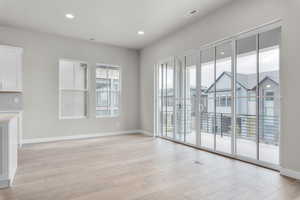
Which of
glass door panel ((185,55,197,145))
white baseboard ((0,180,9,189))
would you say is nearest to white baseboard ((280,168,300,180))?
glass door panel ((185,55,197,145))

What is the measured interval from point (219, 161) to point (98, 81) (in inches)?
169

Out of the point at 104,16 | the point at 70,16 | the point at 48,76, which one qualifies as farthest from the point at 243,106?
the point at 48,76

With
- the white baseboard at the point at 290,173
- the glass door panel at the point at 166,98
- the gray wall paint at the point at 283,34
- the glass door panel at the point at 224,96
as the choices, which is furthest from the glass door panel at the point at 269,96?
the glass door panel at the point at 166,98

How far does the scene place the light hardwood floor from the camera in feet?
7.20

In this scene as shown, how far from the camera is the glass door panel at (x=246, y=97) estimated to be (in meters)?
3.34

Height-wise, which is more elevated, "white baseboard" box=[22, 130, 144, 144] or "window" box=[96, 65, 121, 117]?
"window" box=[96, 65, 121, 117]

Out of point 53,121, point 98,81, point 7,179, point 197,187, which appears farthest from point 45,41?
point 197,187

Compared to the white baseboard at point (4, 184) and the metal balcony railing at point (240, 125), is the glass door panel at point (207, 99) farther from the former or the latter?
the white baseboard at point (4, 184)

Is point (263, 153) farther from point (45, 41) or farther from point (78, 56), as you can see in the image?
point (45, 41)

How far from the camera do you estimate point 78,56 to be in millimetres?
5578

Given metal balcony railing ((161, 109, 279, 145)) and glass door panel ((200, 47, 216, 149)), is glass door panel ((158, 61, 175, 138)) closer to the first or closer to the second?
metal balcony railing ((161, 109, 279, 145))

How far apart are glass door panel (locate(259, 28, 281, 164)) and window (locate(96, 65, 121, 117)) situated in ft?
14.3

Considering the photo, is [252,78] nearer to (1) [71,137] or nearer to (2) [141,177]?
(2) [141,177]

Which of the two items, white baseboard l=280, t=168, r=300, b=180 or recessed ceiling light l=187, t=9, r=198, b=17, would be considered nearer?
white baseboard l=280, t=168, r=300, b=180
